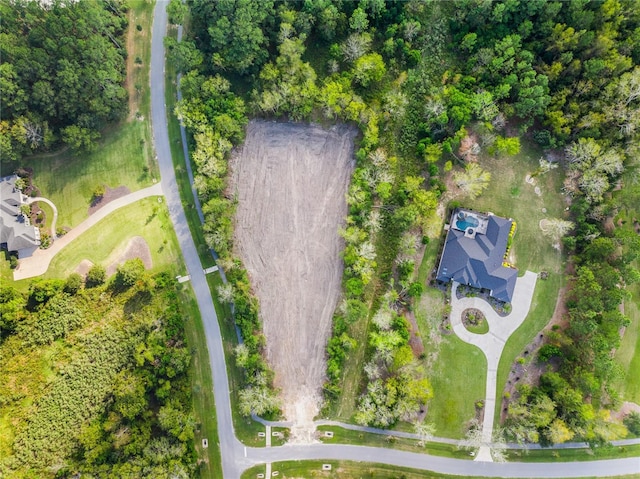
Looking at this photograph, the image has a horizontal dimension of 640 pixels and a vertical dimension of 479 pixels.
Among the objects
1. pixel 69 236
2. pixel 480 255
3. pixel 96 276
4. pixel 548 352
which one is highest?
pixel 480 255

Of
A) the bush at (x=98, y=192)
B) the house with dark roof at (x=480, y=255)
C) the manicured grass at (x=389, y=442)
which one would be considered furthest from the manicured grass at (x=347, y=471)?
the bush at (x=98, y=192)

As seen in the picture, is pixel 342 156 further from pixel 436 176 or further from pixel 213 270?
pixel 213 270

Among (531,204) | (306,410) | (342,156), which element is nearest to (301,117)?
(342,156)

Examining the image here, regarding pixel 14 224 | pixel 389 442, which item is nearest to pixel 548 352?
pixel 389 442

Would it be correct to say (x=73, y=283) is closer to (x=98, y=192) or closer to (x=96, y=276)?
(x=96, y=276)

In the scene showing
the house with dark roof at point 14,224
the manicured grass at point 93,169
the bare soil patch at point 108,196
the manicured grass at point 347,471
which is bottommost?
the manicured grass at point 347,471

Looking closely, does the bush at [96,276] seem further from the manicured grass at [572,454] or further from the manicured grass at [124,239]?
the manicured grass at [572,454]
